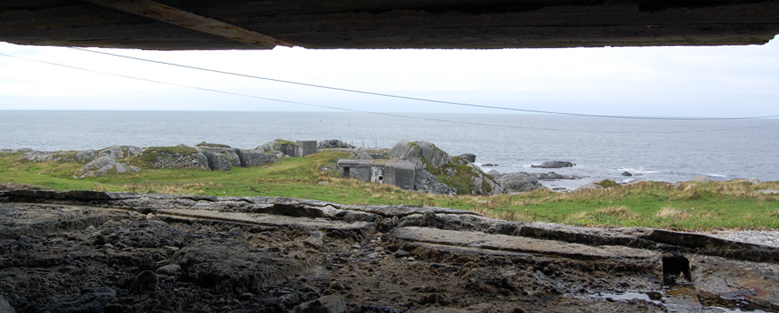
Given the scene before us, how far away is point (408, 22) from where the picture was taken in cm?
254

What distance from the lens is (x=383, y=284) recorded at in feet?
9.82

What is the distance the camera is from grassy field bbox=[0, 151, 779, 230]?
8961 millimetres

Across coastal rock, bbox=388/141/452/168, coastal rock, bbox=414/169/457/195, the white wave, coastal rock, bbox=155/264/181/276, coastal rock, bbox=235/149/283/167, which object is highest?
coastal rock, bbox=155/264/181/276

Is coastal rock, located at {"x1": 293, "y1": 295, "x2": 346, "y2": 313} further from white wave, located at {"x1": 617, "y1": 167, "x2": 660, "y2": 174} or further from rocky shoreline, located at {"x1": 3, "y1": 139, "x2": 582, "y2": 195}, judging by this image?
white wave, located at {"x1": 617, "y1": 167, "x2": 660, "y2": 174}

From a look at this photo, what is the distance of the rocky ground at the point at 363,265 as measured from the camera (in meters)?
2.66

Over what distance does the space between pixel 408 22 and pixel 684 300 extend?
7.22 feet

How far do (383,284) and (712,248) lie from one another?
232 cm

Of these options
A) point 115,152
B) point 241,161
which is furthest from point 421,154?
point 115,152

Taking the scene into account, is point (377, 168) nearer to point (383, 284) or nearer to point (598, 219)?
point (598, 219)

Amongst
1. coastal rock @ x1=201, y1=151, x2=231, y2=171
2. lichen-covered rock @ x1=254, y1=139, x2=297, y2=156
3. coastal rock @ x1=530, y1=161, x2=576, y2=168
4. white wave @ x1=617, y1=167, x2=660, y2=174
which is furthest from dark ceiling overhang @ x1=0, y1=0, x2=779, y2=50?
coastal rock @ x1=530, y1=161, x2=576, y2=168

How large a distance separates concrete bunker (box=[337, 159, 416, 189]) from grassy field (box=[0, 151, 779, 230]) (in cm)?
132

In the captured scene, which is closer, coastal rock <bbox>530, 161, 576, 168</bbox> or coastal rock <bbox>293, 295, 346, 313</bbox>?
coastal rock <bbox>293, 295, 346, 313</bbox>

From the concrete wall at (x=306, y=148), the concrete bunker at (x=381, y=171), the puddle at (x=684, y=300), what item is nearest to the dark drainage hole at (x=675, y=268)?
the puddle at (x=684, y=300)

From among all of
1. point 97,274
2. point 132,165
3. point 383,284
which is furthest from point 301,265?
point 132,165
